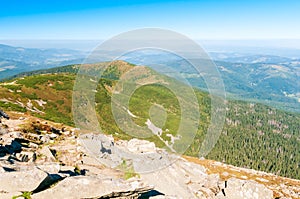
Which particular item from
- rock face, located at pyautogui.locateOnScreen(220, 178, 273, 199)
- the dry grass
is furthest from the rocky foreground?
the dry grass

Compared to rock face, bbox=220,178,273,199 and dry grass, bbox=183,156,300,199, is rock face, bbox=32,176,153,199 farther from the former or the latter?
dry grass, bbox=183,156,300,199

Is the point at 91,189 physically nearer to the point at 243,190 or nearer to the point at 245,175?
the point at 243,190

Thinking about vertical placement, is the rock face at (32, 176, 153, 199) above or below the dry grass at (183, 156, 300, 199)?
above

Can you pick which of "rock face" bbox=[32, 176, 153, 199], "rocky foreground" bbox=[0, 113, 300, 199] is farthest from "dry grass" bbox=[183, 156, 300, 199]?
"rock face" bbox=[32, 176, 153, 199]

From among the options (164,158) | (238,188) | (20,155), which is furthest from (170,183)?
(20,155)

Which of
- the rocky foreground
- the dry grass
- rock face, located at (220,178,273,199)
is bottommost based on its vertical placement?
the dry grass

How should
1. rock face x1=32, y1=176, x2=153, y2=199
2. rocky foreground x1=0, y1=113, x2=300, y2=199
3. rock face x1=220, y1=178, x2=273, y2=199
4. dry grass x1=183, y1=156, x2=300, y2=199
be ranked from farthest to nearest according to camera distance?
dry grass x1=183, y1=156, x2=300, y2=199, rock face x1=220, y1=178, x2=273, y2=199, rocky foreground x1=0, y1=113, x2=300, y2=199, rock face x1=32, y1=176, x2=153, y2=199

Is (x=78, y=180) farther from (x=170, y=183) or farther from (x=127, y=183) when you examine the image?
(x=170, y=183)

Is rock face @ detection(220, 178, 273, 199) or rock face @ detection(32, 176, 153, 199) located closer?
rock face @ detection(32, 176, 153, 199)

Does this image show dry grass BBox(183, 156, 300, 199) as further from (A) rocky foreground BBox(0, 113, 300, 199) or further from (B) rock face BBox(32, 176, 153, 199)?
(B) rock face BBox(32, 176, 153, 199)

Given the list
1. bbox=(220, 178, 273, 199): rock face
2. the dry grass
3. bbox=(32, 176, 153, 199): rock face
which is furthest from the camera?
the dry grass
